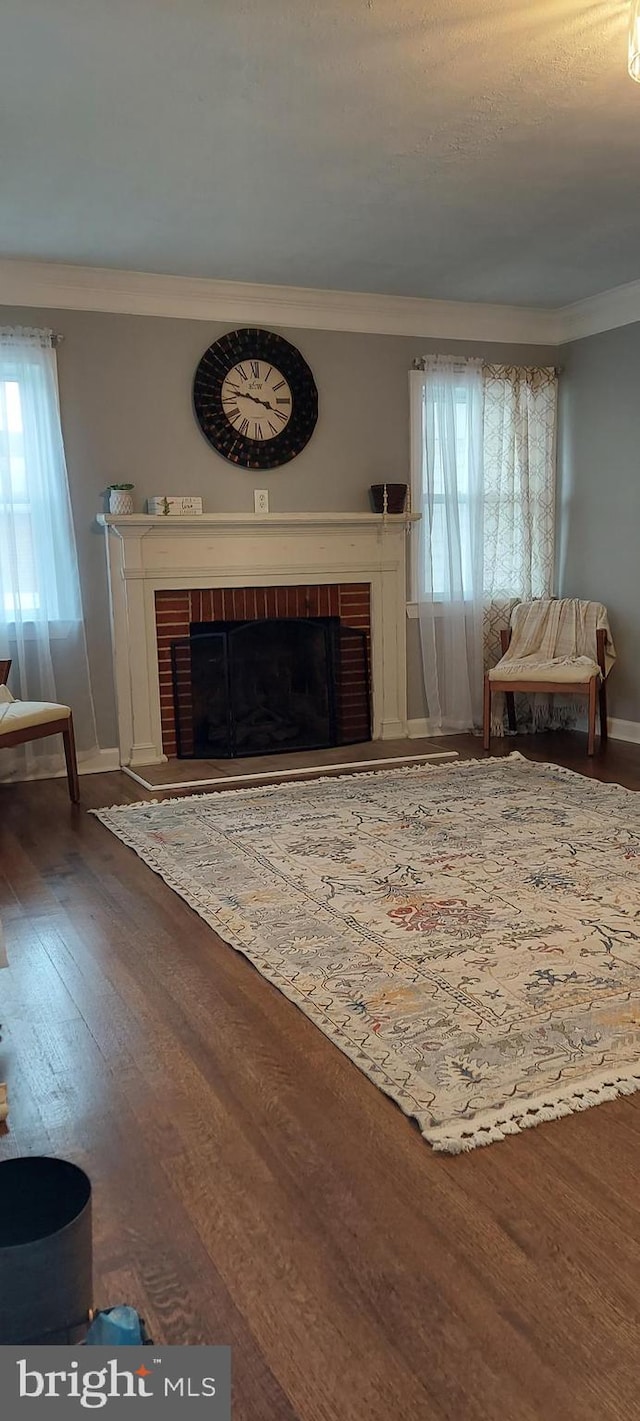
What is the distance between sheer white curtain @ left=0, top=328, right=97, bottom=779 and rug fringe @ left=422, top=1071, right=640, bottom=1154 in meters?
3.65

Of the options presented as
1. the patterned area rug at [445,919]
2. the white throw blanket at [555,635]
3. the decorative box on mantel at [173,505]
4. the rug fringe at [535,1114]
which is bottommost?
the rug fringe at [535,1114]

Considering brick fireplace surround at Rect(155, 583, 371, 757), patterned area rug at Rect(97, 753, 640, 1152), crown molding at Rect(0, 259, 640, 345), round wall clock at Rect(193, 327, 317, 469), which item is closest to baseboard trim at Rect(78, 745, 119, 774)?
brick fireplace surround at Rect(155, 583, 371, 757)

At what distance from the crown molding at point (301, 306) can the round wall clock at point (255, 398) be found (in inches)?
6.0

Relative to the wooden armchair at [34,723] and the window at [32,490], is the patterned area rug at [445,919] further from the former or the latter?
the window at [32,490]

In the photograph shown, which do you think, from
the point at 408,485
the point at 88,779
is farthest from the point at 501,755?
the point at 88,779

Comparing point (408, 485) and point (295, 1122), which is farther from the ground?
point (408, 485)

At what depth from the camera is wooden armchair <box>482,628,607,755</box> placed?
5.42 m

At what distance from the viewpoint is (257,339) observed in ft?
18.0

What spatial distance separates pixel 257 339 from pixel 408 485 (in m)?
1.18

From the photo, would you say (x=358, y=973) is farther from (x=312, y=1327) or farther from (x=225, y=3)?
(x=225, y=3)

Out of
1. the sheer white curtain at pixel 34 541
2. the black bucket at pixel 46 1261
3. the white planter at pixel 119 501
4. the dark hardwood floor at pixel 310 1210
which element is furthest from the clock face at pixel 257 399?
the black bucket at pixel 46 1261

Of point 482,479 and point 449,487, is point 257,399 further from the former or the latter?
point 482,479

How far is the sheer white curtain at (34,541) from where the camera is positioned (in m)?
4.95

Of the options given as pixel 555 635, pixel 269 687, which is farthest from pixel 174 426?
pixel 555 635
